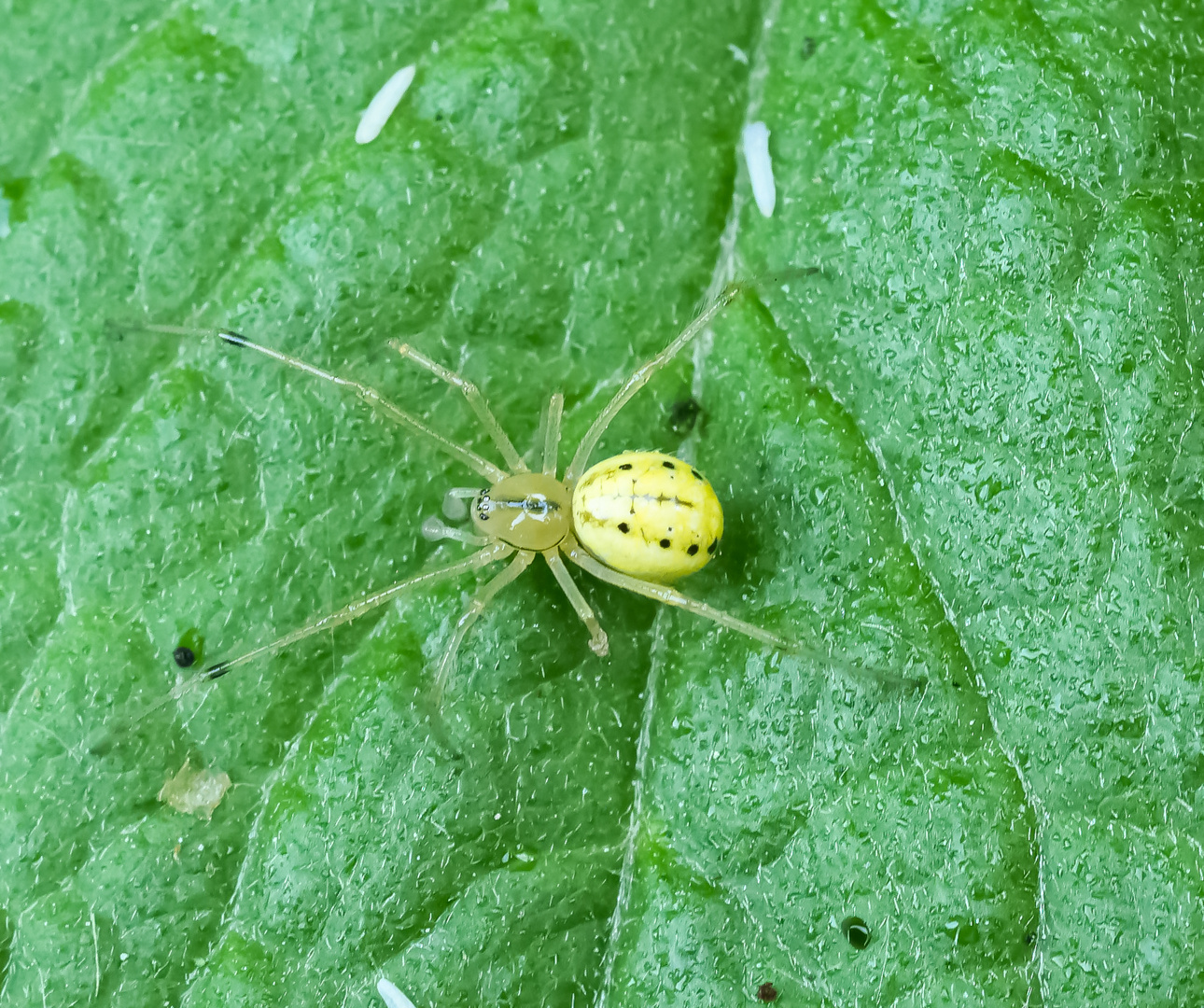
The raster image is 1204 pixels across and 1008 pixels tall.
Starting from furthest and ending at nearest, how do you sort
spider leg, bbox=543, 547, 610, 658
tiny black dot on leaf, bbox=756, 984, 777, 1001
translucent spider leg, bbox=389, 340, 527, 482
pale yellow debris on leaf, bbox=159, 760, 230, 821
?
translucent spider leg, bbox=389, 340, 527, 482 < spider leg, bbox=543, 547, 610, 658 < pale yellow debris on leaf, bbox=159, 760, 230, 821 < tiny black dot on leaf, bbox=756, 984, 777, 1001

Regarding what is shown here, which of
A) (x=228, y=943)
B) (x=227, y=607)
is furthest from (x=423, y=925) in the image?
(x=227, y=607)

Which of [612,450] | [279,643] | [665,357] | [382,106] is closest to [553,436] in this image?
[612,450]

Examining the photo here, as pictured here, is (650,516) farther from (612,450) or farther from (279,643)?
(279,643)

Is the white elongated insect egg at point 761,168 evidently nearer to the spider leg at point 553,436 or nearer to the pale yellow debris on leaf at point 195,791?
the spider leg at point 553,436

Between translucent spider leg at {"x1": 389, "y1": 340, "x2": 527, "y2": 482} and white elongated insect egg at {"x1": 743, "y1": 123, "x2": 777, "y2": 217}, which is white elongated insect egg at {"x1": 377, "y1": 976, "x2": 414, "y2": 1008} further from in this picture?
white elongated insect egg at {"x1": 743, "y1": 123, "x2": 777, "y2": 217}

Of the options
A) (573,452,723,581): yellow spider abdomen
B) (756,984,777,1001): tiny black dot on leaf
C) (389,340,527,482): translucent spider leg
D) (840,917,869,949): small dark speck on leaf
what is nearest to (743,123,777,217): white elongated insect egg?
(573,452,723,581): yellow spider abdomen
